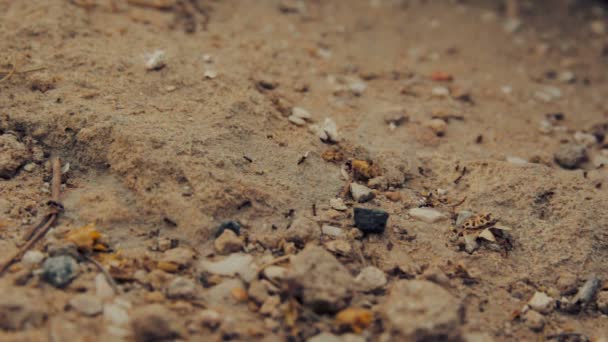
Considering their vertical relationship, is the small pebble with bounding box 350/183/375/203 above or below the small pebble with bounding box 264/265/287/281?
above

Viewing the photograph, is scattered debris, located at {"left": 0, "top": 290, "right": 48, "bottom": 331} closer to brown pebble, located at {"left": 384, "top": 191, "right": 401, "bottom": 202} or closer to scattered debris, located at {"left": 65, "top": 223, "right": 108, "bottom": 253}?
scattered debris, located at {"left": 65, "top": 223, "right": 108, "bottom": 253}

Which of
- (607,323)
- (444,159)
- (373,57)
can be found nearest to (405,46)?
(373,57)

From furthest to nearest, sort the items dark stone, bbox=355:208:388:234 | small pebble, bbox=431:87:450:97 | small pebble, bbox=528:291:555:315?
small pebble, bbox=431:87:450:97, dark stone, bbox=355:208:388:234, small pebble, bbox=528:291:555:315

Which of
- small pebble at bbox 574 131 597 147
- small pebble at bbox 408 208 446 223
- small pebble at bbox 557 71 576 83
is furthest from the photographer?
small pebble at bbox 557 71 576 83

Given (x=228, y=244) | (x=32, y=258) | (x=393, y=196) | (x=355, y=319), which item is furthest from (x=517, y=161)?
(x=32, y=258)

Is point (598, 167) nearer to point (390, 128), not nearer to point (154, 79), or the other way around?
point (390, 128)

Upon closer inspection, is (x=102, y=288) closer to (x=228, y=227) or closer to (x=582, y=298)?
(x=228, y=227)

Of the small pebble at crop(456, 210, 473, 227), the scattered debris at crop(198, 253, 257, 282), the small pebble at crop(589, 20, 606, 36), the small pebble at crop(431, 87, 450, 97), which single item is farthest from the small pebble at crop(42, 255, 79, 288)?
the small pebble at crop(589, 20, 606, 36)
